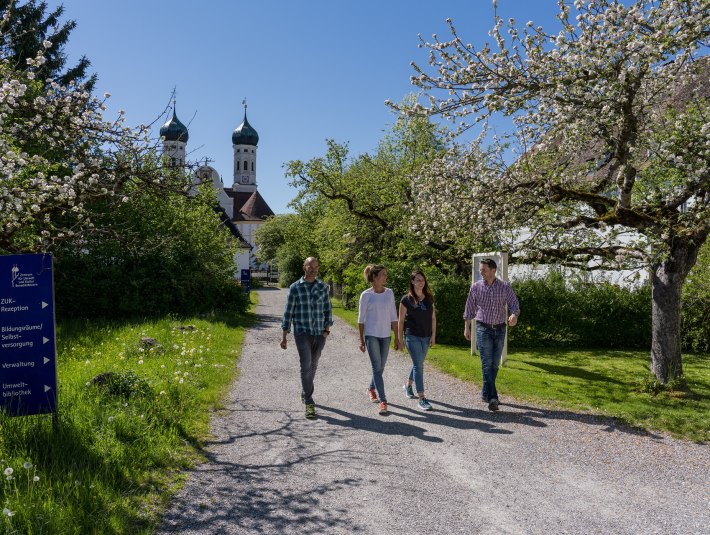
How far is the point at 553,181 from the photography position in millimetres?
9516

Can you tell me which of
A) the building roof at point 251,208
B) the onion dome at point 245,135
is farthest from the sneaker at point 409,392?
the onion dome at point 245,135

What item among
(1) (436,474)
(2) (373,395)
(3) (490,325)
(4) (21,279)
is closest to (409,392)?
(2) (373,395)

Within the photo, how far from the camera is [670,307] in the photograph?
920 cm

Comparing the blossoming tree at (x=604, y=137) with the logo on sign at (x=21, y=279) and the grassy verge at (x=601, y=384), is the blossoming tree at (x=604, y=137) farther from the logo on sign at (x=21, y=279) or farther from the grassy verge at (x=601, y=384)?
the logo on sign at (x=21, y=279)

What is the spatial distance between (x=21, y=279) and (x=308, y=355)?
11.2 ft

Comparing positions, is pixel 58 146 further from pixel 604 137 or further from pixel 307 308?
pixel 604 137

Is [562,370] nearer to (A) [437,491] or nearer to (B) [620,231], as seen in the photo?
(B) [620,231]

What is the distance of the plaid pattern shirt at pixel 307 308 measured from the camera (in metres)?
7.59

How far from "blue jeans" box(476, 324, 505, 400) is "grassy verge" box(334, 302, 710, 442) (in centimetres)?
100

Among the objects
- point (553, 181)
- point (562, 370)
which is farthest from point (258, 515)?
point (562, 370)

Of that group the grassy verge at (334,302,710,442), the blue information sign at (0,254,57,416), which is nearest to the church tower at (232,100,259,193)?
the grassy verge at (334,302,710,442)

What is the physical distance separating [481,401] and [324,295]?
2834mm

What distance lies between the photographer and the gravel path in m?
4.36

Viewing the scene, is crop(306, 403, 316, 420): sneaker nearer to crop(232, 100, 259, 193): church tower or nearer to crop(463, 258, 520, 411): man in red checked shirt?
crop(463, 258, 520, 411): man in red checked shirt
